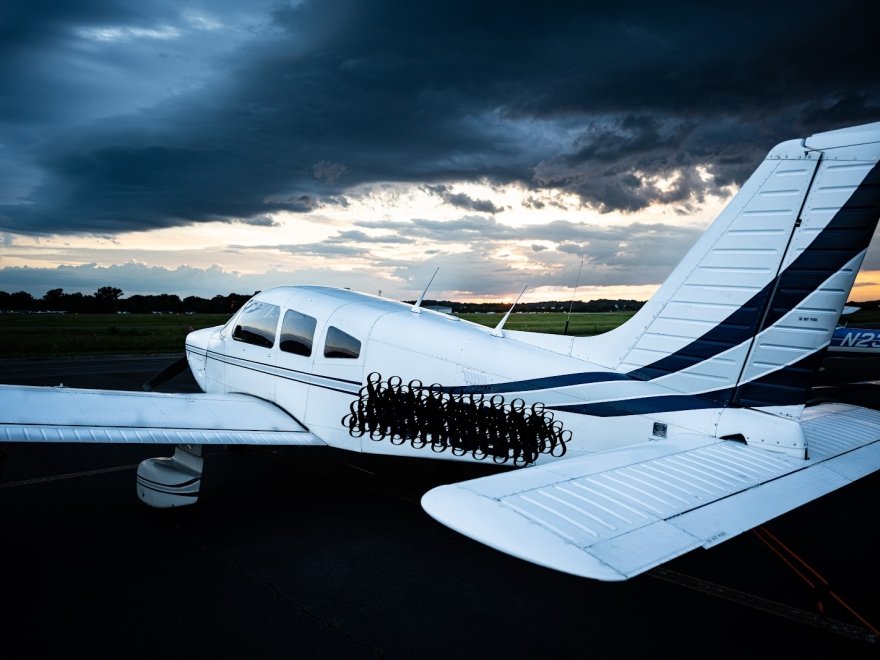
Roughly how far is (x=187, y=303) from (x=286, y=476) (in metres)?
107

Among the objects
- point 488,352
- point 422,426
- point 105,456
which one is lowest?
point 105,456

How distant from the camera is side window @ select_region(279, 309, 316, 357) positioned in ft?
23.3


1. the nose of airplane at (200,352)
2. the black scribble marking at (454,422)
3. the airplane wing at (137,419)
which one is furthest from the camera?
the nose of airplane at (200,352)

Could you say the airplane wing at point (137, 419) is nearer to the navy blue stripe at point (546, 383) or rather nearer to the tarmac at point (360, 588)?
the tarmac at point (360, 588)

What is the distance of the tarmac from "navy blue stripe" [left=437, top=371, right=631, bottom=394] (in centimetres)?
165

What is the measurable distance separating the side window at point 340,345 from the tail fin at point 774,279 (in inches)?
131

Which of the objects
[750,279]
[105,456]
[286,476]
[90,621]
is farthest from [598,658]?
[105,456]

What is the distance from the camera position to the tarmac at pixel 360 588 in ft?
13.1

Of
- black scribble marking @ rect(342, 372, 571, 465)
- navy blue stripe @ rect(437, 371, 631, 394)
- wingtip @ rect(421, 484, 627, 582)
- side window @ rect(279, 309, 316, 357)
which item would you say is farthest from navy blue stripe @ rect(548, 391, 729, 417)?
side window @ rect(279, 309, 316, 357)

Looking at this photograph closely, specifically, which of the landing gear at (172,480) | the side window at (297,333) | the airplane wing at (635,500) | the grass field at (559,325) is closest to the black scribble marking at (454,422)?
the side window at (297,333)

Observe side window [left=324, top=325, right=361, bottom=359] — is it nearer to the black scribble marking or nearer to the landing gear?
the black scribble marking

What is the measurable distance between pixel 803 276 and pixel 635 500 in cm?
273

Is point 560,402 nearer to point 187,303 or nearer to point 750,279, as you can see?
point 750,279

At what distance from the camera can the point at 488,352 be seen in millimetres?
5812
